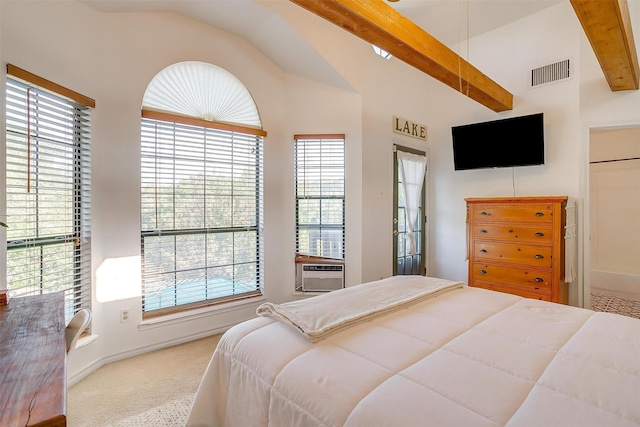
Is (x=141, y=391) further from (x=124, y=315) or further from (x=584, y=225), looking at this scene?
(x=584, y=225)

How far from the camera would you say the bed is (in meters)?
0.90

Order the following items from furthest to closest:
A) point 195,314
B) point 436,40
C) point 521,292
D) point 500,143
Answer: point 500,143 < point 521,292 < point 195,314 < point 436,40

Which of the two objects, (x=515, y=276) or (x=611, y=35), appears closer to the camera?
(x=611, y=35)

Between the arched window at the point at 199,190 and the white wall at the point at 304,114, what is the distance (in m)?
0.12

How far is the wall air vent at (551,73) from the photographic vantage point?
337 centimetres

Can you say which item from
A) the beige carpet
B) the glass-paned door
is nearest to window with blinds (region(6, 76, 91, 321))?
the beige carpet

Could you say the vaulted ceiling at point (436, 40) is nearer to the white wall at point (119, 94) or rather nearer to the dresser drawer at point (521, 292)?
the white wall at point (119, 94)

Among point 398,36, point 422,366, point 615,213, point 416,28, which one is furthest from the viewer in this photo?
point 615,213

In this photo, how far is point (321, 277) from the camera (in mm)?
3549

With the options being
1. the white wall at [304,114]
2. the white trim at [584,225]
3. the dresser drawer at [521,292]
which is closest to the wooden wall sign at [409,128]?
the white wall at [304,114]

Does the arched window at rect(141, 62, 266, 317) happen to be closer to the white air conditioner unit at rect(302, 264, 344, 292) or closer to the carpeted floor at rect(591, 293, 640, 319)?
the white air conditioner unit at rect(302, 264, 344, 292)

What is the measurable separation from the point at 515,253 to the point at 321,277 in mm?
2152

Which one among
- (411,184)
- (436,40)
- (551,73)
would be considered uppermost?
(551,73)

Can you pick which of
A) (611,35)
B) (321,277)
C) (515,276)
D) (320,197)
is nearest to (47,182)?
(320,197)
